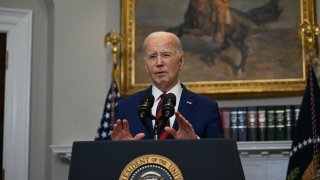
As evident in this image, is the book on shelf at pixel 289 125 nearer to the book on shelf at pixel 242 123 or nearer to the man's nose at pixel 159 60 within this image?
the book on shelf at pixel 242 123

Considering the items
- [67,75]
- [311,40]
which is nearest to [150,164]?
[311,40]

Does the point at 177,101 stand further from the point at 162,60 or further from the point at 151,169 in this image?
the point at 151,169

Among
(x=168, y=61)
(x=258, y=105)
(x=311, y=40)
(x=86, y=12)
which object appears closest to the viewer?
(x=168, y=61)

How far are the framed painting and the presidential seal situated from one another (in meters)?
3.71

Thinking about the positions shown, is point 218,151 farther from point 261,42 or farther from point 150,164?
point 261,42

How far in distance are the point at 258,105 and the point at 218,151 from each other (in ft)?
12.2

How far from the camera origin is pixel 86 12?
581 cm

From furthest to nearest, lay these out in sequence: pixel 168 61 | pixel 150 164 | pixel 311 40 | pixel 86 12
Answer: pixel 86 12
pixel 311 40
pixel 168 61
pixel 150 164

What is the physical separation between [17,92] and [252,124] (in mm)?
2560

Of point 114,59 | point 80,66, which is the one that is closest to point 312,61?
point 114,59

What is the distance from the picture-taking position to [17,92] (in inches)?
225

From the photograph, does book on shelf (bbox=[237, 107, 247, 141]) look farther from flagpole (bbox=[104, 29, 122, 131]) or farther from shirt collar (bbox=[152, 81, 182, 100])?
shirt collar (bbox=[152, 81, 182, 100])

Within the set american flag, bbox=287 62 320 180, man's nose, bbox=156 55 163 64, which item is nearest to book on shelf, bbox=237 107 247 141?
american flag, bbox=287 62 320 180

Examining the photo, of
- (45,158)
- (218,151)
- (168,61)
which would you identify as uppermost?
(168,61)
